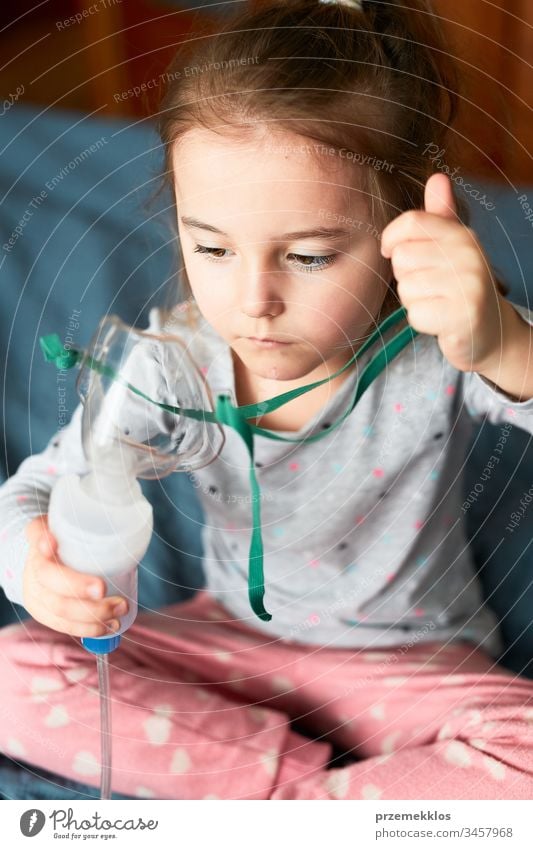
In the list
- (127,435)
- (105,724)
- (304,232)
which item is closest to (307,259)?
(304,232)

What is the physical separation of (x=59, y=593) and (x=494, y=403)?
0.26 metres

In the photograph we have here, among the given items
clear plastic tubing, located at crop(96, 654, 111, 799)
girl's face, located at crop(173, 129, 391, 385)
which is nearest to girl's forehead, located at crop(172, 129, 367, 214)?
girl's face, located at crop(173, 129, 391, 385)

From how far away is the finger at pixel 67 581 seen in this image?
1.41 ft

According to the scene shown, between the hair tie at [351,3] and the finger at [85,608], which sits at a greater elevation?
the hair tie at [351,3]

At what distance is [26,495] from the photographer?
1.76 ft

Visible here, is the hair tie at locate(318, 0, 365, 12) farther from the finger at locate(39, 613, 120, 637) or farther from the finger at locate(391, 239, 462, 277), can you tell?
the finger at locate(39, 613, 120, 637)

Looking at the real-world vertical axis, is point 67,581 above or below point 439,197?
below

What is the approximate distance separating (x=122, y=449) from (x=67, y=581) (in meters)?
0.07

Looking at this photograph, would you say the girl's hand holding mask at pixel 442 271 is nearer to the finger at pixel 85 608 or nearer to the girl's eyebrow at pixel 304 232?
the girl's eyebrow at pixel 304 232

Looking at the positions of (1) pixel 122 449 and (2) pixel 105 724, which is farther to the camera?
(2) pixel 105 724

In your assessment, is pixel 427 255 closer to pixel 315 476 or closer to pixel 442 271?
pixel 442 271

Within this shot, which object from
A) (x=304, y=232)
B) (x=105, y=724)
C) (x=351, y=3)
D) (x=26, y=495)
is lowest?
(x=105, y=724)

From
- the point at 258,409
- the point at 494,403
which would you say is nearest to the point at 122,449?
the point at 258,409

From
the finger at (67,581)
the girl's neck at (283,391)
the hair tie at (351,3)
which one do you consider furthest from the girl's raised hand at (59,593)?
the hair tie at (351,3)
